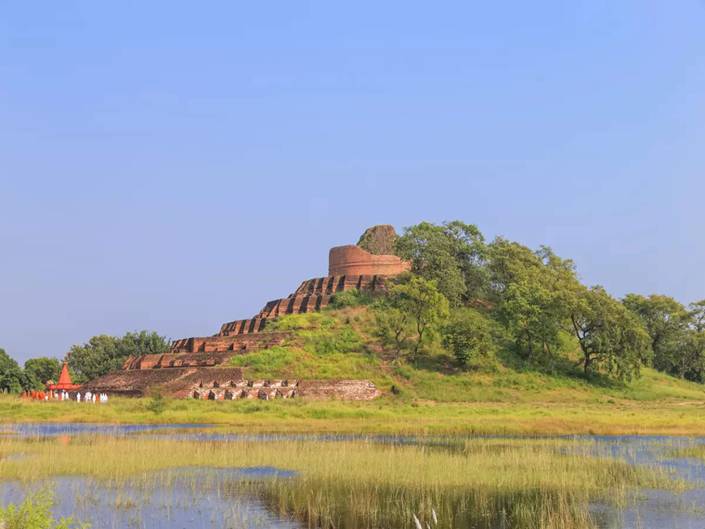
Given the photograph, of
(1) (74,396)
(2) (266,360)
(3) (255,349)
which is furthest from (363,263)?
(1) (74,396)

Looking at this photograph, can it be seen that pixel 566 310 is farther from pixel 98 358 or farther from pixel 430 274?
pixel 98 358

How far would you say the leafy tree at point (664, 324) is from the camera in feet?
227

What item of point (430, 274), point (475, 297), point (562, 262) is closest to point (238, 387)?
point (430, 274)

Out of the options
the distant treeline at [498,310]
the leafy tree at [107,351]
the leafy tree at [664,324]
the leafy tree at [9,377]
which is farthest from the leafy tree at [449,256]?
the leafy tree at [9,377]

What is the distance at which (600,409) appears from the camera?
4041 centimetres

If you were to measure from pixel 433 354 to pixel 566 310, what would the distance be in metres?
9.01

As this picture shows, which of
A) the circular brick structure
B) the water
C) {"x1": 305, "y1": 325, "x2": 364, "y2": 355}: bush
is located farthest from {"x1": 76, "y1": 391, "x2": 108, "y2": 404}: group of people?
the water

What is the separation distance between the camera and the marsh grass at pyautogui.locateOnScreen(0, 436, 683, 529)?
47.9ft

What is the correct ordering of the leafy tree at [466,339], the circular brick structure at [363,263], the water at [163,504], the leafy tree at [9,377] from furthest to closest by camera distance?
the leafy tree at [9,377]
the circular brick structure at [363,263]
the leafy tree at [466,339]
the water at [163,504]

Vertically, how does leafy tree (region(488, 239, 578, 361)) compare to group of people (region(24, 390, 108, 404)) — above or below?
above

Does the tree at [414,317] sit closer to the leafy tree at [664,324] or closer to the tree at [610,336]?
the tree at [610,336]

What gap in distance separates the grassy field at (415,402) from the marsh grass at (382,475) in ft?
24.9

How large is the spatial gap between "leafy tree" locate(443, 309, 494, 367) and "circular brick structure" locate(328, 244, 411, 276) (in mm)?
13032

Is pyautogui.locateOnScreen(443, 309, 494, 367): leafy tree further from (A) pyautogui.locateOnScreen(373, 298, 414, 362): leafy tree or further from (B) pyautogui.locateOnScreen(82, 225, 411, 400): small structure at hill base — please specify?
(B) pyautogui.locateOnScreen(82, 225, 411, 400): small structure at hill base
